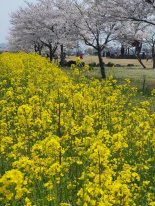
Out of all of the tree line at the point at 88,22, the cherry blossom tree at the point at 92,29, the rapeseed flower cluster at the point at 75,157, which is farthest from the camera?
the cherry blossom tree at the point at 92,29

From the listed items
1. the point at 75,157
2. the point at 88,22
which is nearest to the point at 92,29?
the point at 88,22

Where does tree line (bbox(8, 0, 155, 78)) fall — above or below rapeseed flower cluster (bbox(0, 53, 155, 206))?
above

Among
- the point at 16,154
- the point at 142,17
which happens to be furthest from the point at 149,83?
the point at 16,154

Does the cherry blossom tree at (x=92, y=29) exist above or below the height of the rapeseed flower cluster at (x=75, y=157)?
above

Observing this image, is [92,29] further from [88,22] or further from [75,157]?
[75,157]

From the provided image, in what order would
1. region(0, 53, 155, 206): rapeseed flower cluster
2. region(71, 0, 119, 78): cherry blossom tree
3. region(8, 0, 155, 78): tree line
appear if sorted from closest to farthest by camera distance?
region(0, 53, 155, 206): rapeseed flower cluster, region(8, 0, 155, 78): tree line, region(71, 0, 119, 78): cherry blossom tree

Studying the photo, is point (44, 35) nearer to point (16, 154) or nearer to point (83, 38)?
point (83, 38)

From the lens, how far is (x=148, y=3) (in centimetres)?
2231

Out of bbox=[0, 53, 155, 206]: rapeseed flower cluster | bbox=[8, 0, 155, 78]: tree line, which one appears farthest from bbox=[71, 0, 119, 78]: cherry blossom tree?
bbox=[0, 53, 155, 206]: rapeseed flower cluster

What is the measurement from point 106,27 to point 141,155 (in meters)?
23.4

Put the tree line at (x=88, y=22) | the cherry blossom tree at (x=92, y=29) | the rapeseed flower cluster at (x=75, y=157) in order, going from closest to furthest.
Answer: the rapeseed flower cluster at (x=75, y=157) → the tree line at (x=88, y=22) → the cherry blossom tree at (x=92, y=29)

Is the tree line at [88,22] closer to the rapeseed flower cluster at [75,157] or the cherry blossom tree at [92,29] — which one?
the cherry blossom tree at [92,29]

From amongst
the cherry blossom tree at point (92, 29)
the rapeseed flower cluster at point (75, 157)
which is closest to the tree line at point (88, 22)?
the cherry blossom tree at point (92, 29)

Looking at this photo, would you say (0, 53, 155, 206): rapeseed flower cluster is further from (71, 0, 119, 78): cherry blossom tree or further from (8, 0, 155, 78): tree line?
(71, 0, 119, 78): cherry blossom tree
